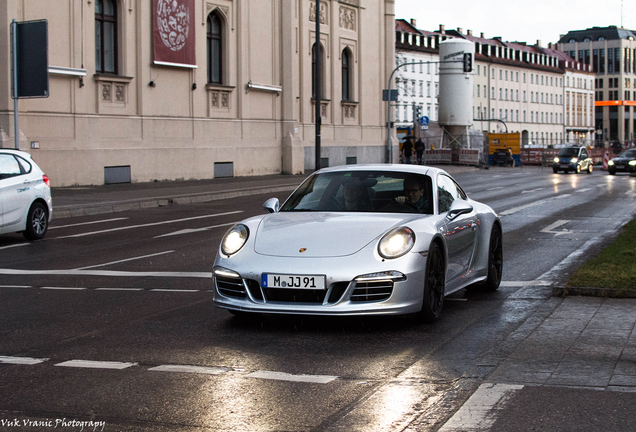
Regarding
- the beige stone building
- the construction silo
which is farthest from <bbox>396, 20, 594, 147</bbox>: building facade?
the beige stone building

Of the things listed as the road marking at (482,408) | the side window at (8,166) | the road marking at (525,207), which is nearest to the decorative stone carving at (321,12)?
the road marking at (525,207)

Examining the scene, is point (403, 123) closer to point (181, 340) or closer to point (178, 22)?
point (178, 22)

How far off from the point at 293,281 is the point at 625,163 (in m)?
44.1

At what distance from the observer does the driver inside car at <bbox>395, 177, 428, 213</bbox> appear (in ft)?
26.7

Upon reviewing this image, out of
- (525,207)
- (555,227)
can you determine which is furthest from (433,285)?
(525,207)

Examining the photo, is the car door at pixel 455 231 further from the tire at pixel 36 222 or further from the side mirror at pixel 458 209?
the tire at pixel 36 222

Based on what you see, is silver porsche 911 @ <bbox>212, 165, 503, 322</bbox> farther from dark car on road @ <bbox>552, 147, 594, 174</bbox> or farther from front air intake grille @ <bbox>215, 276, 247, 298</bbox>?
dark car on road @ <bbox>552, 147, 594, 174</bbox>

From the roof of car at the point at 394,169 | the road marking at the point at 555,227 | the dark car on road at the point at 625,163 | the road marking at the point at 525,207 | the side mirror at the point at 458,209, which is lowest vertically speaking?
the road marking at the point at 555,227

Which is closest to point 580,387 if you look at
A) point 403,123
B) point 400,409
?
point 400,409

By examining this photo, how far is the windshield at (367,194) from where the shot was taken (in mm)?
8102

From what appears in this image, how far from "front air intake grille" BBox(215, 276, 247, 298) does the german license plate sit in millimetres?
243

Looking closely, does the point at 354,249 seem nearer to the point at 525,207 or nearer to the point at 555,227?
the point at 555,227

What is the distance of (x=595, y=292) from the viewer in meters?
8.73

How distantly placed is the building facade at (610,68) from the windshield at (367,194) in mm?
169849
